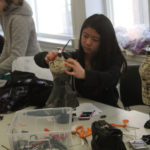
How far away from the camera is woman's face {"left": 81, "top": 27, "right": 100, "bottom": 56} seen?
1.72 m

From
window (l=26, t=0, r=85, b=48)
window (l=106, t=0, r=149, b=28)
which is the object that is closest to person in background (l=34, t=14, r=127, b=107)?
window (l=106, t=0, r=149, b=28)

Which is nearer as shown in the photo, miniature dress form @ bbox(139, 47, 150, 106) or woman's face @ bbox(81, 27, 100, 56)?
miniature dress form @ bbox(139, 47, 150, 106)

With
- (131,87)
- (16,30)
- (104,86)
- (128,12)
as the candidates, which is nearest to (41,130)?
(104,86)

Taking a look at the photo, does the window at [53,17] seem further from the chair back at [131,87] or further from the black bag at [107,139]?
the black bag at [107,139]

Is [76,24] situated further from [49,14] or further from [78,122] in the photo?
[78,122]

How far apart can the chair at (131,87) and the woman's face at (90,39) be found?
0.96 ft

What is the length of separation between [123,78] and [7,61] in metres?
0.88

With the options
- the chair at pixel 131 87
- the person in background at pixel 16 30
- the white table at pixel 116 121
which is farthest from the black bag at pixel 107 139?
the person in background at pixel 16 30

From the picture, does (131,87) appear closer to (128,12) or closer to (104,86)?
(104,86)

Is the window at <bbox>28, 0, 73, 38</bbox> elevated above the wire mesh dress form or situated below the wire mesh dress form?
above

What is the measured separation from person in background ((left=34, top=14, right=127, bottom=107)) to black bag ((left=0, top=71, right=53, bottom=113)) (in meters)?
0.15

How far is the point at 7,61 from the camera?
2.24 m

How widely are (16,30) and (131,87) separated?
0.96 meters

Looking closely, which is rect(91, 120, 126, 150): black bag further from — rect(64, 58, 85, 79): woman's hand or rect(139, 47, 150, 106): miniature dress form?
rect(64, 58, 85, 79): woman's hand
